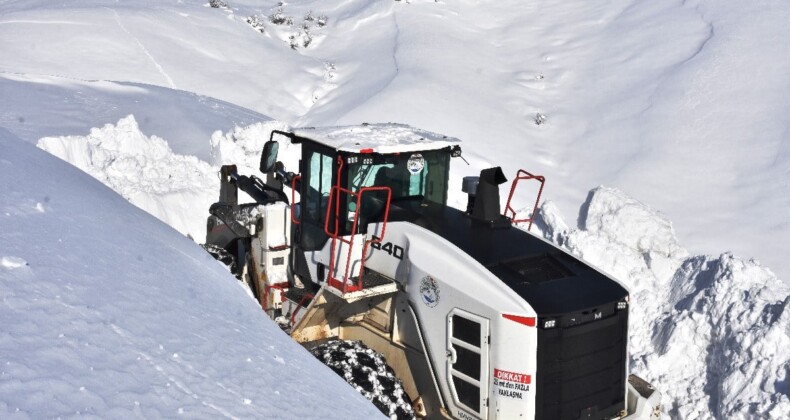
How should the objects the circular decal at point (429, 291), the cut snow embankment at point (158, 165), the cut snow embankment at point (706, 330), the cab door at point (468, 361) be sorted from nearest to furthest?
the cab door at point (468, 361) → the circular decal at point (429, 291) → the cut snow embankment at point (706, 330) → the cut snow embankment at point (158, 165)

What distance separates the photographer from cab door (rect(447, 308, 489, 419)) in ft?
20.6

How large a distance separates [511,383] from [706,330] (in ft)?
8.91

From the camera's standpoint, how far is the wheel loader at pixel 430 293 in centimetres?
618

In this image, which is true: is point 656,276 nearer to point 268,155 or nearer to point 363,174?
point 363,174

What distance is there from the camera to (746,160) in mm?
15633

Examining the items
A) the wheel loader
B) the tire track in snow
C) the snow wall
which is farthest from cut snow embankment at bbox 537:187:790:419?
the tire track in snow

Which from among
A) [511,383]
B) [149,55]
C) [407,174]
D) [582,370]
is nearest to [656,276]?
[407,174]

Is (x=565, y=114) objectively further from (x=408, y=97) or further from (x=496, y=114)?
(x=408, y=97)

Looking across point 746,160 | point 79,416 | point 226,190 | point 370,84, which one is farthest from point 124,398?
point 370,84

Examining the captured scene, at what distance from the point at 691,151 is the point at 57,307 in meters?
13.5

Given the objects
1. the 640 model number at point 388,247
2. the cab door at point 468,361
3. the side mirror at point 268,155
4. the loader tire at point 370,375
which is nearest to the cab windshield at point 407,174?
the 640 model number at point 388,247

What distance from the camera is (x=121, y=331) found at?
4.64 metres

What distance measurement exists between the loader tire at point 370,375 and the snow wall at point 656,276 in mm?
1931

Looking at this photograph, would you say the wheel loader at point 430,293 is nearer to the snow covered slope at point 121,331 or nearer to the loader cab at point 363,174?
the loader cab at point 363,174
